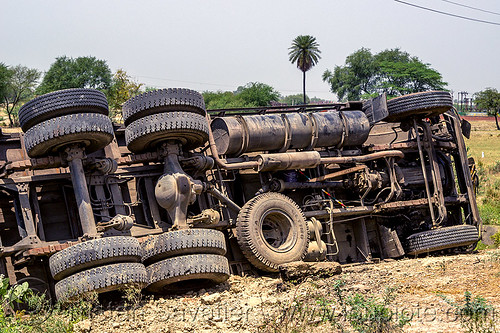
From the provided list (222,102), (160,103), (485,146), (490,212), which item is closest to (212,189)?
(160,103)

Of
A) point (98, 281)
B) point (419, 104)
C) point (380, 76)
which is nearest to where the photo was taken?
point (98, 281)

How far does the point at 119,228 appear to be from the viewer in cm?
831

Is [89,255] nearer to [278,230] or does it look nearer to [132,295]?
[132,295]

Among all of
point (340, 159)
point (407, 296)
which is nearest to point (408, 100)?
point (340, 159)

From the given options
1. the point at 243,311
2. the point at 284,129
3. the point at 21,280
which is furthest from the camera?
the point at 284,129

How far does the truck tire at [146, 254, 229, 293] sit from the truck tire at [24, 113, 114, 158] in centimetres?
176

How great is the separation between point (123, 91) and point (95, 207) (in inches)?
1129

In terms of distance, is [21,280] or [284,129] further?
[284,129]

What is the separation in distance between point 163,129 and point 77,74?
1623 inches

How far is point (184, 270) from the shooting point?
306 inches

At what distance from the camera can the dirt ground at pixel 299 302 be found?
250 inches

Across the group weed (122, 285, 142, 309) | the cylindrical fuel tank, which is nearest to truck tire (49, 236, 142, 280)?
weed (122, 285, 142, 309)

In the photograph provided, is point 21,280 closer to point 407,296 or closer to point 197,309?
point 197,309

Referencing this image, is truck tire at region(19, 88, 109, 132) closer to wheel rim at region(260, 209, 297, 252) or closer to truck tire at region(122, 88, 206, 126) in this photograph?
truck tire at region(122, 88, 206, 126)
